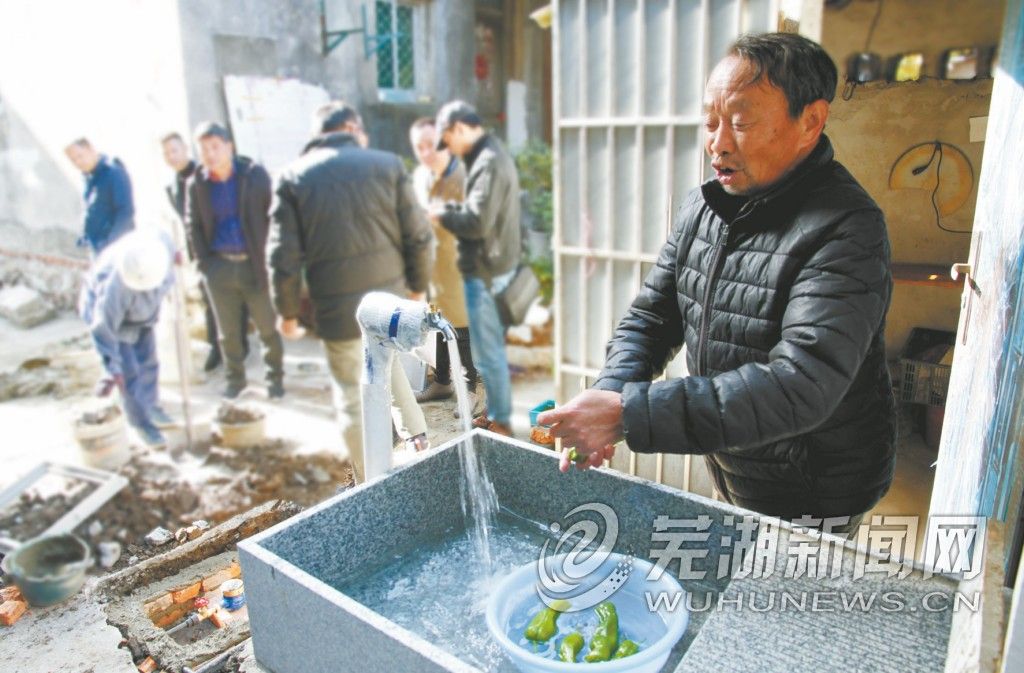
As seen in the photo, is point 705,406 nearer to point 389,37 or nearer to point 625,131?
point 625,131

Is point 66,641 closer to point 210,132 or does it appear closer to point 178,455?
point 178,455

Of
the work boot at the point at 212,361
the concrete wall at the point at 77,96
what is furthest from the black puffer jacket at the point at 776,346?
the concrete wall at the point at 77,96

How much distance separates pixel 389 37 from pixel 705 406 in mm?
8122

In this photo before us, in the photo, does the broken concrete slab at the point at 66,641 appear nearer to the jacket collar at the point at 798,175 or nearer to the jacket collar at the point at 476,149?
the jacket collar at the point at 798,175

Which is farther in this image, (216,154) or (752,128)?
(216,154)

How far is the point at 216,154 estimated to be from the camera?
5.52 meters

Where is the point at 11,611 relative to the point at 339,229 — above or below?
below

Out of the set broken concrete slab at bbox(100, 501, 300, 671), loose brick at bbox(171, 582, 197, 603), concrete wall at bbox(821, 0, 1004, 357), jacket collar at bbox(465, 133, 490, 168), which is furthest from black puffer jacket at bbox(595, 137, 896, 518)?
jacket collar at bbox(465, 133, 490, 168)

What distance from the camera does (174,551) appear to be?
1.80m

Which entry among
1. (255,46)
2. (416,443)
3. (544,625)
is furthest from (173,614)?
(255,46)

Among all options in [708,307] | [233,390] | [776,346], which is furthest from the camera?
[233,390]

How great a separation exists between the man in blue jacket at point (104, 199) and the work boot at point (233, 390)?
1.56 m

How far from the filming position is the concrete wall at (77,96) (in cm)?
652

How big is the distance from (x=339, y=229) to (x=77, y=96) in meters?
4.80
